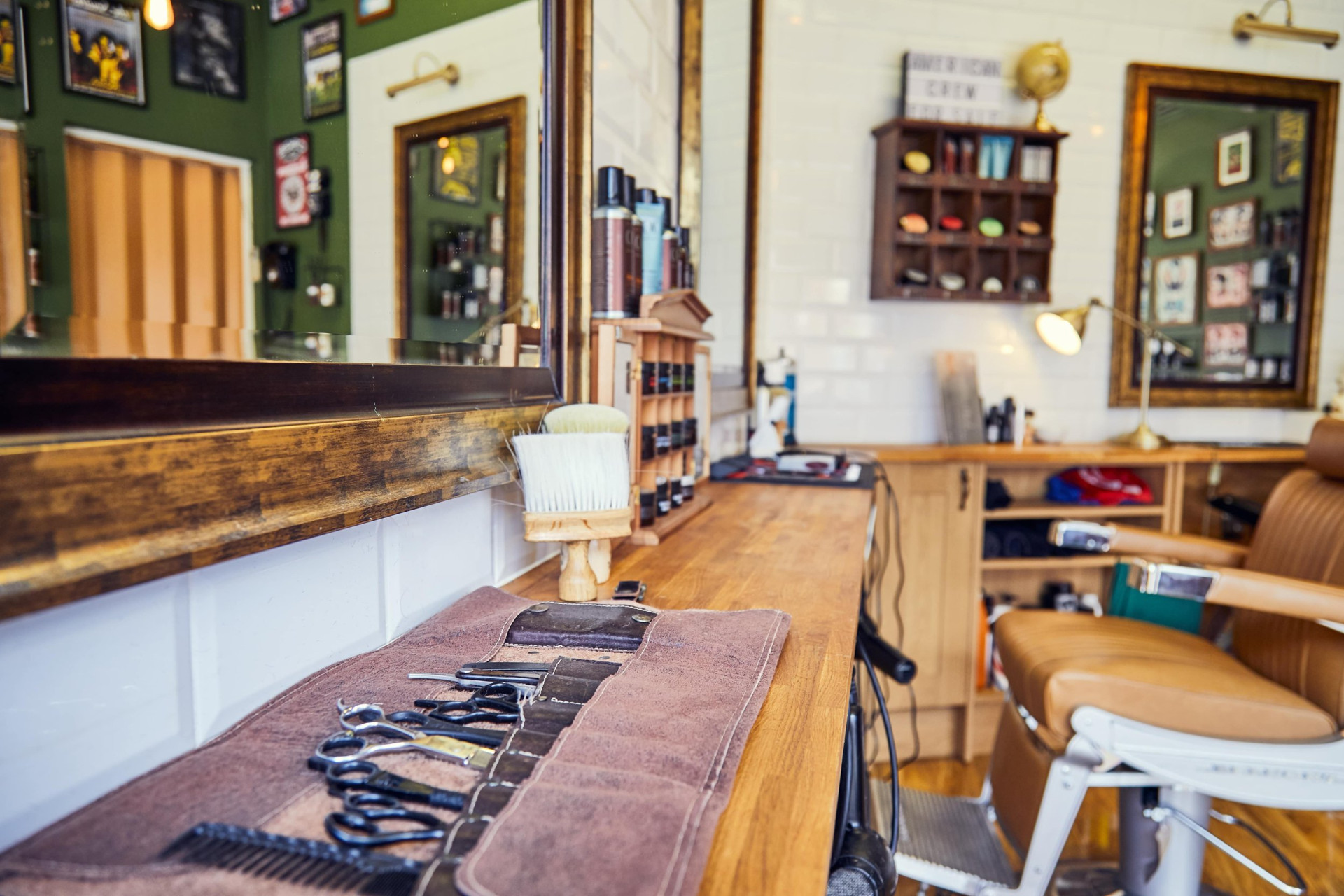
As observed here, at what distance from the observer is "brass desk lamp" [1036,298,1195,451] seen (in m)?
3.21

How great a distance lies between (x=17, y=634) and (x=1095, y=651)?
2.10 meters

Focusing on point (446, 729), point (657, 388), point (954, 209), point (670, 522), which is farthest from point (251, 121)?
point (954, 209)

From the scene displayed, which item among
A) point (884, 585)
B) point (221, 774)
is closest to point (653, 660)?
point (221, 774)

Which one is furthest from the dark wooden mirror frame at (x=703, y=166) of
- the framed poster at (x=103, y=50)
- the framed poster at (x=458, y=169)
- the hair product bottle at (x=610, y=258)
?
the framed poster at (x=103, y=50)

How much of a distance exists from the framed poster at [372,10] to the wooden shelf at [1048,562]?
298 centimetres

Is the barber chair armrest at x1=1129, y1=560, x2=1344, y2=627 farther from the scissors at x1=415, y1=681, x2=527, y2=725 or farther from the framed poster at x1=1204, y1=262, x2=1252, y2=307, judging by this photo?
the framed poster at x1=1204, y1=262, x2=1252, y2=307

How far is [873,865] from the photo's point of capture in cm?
95

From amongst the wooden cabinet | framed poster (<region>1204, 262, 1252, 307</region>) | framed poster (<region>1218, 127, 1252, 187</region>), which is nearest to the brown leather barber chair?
the wooden cabinet

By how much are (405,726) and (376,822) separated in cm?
14

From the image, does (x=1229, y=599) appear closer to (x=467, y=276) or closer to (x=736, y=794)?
(x=736, y=794)

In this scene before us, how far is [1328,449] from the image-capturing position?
1.95 m

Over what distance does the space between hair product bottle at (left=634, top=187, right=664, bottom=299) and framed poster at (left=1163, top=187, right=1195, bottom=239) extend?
3306 mm

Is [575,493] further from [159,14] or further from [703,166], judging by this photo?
[703,166]

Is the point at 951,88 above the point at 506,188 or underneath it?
above
